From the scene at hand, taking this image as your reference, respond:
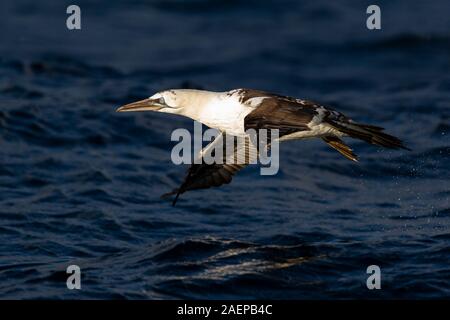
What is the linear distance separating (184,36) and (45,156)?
8787 mm

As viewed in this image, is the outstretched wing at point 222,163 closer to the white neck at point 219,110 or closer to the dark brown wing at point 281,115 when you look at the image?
the white neck at point 219,110

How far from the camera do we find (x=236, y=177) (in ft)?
51.3

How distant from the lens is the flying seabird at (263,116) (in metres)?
10.9

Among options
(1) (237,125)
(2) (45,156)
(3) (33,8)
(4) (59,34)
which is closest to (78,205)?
(2) (45,156)

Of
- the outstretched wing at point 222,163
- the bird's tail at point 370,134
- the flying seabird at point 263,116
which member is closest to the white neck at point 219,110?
the flying seabird at point 263,116

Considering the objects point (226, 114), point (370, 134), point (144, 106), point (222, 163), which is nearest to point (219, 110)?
point (226, 114)

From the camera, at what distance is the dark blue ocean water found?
1155 centimetres

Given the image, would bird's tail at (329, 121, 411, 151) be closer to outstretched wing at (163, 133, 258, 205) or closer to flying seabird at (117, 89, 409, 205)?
flying seabird at (117, 89, 409, 205)

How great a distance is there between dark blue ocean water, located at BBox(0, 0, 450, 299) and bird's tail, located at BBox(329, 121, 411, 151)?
4.37 ft

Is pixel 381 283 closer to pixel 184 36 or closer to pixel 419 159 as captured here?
pixel 419 159

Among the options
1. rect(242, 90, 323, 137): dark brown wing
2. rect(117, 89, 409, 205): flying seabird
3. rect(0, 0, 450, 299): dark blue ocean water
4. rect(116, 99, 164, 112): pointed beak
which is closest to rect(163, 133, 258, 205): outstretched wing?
rect(117, 89, 409, 205): flying seabird

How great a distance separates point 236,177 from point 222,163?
9.12 feet

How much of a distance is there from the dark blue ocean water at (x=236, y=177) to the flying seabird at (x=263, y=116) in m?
1.11
